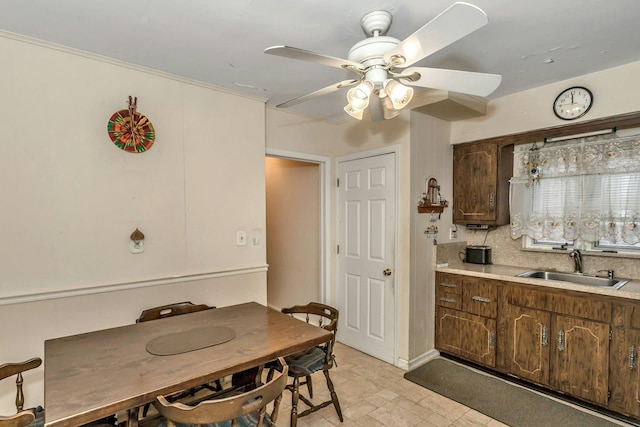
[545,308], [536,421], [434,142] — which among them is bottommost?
[536,421]

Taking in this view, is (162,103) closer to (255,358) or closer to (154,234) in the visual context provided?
(154,234)

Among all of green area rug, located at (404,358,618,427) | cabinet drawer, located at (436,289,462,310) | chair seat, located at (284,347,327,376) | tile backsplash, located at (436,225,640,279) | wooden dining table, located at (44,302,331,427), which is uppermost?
tile backsplash, located at (436,225,640,279)

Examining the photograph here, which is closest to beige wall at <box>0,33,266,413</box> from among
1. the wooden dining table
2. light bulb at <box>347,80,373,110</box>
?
the wooden dining table

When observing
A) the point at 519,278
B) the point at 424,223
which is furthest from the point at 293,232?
the point at 519,278

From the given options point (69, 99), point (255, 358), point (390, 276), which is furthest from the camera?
point (390, 276)

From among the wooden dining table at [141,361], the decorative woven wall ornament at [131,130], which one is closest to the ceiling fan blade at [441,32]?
the wooden dining table at [141,361]

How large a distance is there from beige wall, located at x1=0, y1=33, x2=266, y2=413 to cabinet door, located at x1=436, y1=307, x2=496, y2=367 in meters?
1.87

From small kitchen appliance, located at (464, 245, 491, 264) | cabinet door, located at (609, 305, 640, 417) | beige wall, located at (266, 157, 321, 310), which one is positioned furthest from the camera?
beige wall, located at (266, 157, 321, 310)

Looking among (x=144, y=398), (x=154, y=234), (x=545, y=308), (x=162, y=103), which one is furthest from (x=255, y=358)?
(x=545, y=308)

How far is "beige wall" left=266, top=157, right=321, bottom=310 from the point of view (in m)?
3.83

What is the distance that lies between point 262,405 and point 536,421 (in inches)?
80.5

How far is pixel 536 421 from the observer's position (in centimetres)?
218

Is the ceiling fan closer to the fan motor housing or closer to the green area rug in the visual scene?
the fan motor housing

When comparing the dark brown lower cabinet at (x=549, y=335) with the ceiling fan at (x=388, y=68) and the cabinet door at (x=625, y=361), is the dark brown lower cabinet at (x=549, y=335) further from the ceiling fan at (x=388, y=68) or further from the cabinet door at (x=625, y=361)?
the ceiling fan at (x=388, y=68)
